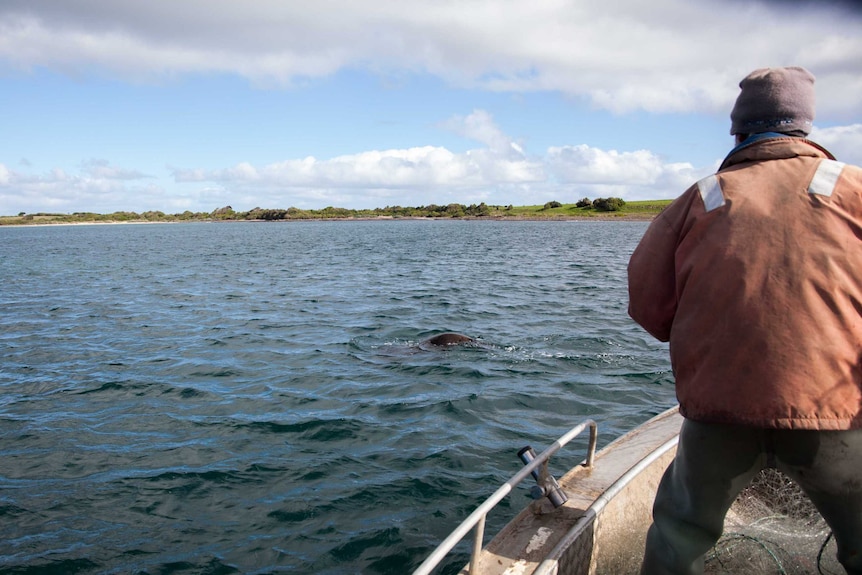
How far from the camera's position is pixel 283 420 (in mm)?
9922

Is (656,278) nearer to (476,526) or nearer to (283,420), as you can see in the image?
(476,526)

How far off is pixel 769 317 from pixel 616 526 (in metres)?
2.53

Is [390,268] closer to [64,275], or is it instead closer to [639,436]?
[64,275]

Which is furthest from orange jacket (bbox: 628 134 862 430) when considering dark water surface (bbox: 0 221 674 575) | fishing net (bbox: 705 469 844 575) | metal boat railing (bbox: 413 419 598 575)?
dark water surface (bbox: 0 221 674 575)

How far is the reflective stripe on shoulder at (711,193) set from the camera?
2885mm

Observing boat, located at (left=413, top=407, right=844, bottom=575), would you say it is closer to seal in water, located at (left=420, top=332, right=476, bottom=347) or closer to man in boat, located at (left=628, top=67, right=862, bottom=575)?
man in boat, located at (left=628, top=67, right=862, bottom=575)

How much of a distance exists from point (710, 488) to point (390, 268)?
1338 inches

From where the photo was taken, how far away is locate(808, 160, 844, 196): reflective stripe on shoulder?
2.72m

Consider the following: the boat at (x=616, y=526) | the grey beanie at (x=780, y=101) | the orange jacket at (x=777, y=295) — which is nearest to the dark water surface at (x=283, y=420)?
the boat at (x=616, y=526)

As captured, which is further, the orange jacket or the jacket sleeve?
the jacket sleeve

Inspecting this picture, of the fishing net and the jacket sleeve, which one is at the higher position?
the jacket sleeve

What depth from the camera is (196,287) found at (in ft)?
90.3

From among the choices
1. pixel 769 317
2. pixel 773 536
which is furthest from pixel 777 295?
pixel 773 536

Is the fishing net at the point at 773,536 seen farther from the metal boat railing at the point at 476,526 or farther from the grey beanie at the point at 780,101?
the grey beanie at the point at 780,101
